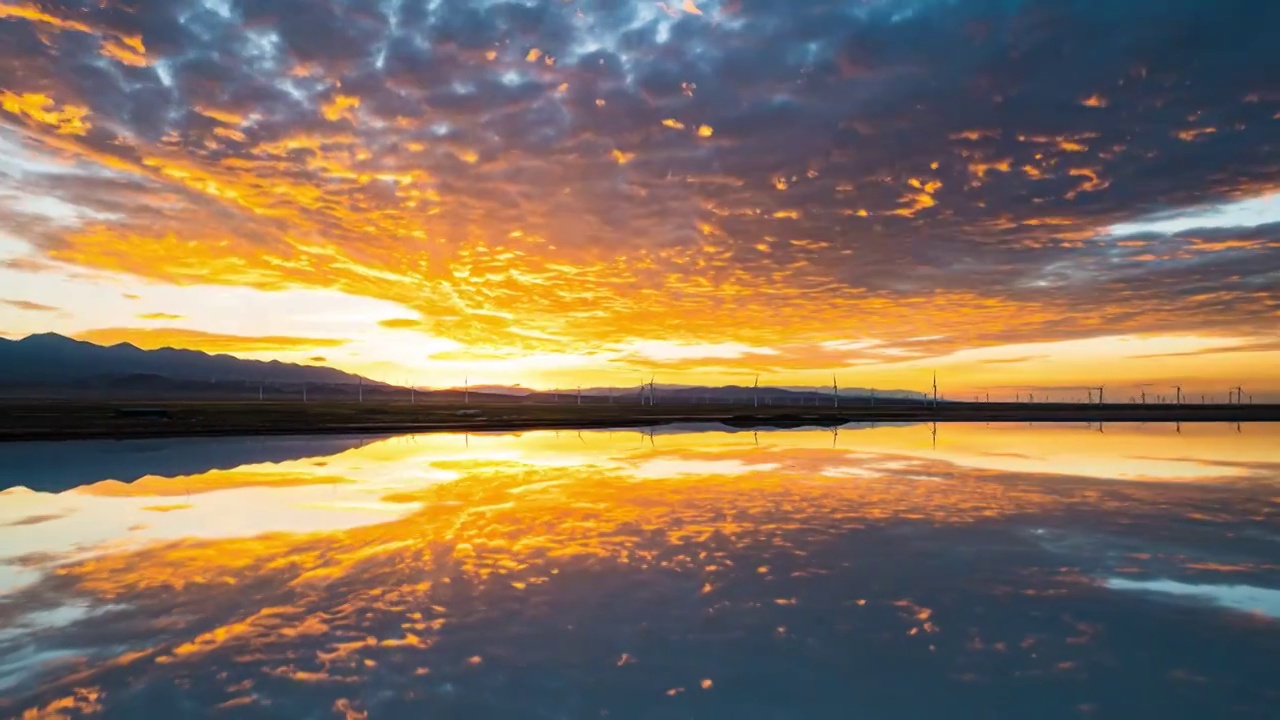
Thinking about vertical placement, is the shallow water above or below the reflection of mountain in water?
below

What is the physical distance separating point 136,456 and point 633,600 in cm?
3960

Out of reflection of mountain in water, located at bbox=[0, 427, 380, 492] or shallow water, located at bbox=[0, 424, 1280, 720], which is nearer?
shallow water, located at bbox=[0, 424, 1280, 720]

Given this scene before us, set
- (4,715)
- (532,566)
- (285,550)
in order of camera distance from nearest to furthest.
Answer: (4,715) → (532,566) → (285,550)

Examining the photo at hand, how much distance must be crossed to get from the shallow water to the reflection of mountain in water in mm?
1783

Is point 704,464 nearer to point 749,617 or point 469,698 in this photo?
point 749,617

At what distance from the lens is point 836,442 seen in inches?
2283

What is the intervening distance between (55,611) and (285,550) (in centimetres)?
498

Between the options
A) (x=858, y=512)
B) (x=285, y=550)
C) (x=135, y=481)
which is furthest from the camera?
(x=135, y=481)

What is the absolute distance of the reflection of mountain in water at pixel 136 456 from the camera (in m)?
30.3

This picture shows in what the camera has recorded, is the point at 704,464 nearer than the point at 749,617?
No

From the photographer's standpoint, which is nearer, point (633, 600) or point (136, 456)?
point (633, 600)

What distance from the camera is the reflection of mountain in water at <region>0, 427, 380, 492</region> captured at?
99.5ft

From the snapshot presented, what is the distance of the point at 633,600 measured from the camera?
13055mm

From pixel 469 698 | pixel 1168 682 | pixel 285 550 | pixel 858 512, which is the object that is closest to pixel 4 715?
pixel 469 698
